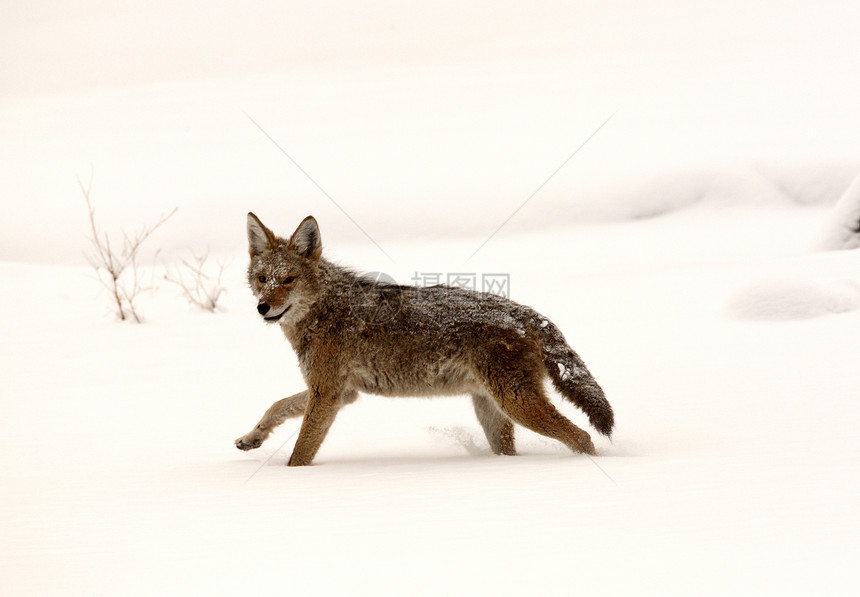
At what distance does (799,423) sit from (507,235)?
13.4 m

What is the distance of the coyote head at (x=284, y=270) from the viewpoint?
22.4ft

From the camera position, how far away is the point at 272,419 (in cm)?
707

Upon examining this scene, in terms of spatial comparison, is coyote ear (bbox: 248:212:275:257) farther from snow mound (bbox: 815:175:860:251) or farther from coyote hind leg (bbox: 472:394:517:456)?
snow mound (bbox: 815:175:860:251)

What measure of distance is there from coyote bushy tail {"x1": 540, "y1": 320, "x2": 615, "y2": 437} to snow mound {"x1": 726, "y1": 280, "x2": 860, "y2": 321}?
16.9ft

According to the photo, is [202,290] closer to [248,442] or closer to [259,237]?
[259,237]

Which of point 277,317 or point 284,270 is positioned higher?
point 284,270

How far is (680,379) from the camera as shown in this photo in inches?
362

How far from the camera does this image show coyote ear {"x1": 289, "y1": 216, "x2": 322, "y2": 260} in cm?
704

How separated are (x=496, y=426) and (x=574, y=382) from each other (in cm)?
81

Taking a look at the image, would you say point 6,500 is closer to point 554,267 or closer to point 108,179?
point 554,267

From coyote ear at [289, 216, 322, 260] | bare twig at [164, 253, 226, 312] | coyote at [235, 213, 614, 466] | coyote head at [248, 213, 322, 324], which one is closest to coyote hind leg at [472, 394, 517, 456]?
coyote at [235, 213, 614, 466]

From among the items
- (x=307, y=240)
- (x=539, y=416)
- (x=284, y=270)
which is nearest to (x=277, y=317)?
(x=284, y=270)

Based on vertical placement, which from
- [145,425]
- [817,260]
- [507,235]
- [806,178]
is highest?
[806,178]

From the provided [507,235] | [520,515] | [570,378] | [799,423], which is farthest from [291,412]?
[507,235]
